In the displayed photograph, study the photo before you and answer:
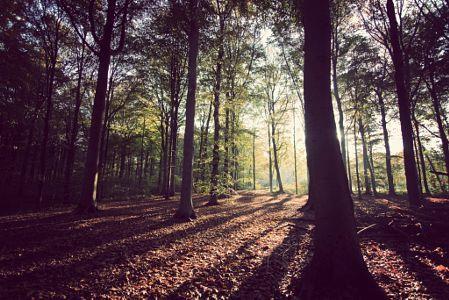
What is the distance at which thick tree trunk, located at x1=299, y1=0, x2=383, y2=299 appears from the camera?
3.30 m

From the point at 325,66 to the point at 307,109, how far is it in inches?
32.5

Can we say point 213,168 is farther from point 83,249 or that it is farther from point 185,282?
point 185,282

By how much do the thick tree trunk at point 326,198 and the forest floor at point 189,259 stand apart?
62cm

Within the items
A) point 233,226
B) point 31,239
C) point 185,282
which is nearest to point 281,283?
point 185,282

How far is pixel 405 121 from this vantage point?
11891 mm

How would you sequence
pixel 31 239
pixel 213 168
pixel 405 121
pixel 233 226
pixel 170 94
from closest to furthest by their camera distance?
pixel 31 239 → pixel 233 226 → pixel 405 121 → pixel 213 168 → pixel 170 94

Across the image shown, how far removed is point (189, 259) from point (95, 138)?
7.73 meters

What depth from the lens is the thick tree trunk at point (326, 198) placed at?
330 cm

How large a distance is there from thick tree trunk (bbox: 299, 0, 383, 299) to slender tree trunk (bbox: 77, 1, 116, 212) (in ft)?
31.3

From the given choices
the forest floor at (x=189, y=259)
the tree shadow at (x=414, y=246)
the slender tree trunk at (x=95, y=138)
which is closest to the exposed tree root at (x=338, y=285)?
the forest floor at (x=189, y=259)

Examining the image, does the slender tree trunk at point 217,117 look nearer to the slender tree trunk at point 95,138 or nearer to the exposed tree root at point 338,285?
the slender tree trunk at point 95,138

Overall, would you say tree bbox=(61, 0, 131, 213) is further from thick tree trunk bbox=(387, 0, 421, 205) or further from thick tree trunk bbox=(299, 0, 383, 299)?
thick tree trunk bbox=(387, 0, 421, 205)

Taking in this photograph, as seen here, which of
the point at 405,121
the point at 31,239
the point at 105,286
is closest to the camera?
the point at 105,286

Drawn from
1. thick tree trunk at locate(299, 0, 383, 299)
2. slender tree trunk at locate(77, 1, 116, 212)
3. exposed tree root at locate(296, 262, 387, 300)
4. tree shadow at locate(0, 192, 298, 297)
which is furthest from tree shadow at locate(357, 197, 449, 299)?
slender tree trunk at locate(77, 1, 116, 212)
